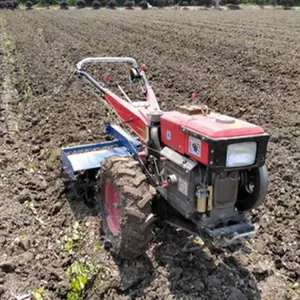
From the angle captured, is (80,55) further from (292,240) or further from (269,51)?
(292,240)

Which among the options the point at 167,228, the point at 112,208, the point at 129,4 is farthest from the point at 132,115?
the point at 129,4

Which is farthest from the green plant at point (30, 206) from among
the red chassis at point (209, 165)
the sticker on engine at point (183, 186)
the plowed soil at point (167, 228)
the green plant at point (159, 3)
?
the green plant at point (159, 3)

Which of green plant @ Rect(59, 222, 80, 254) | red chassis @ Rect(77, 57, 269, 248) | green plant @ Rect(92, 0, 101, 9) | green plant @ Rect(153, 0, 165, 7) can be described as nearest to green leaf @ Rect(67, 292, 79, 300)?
green plant @ Rect(59, 222, 80, 254)

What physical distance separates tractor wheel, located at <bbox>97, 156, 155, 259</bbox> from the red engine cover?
0.34 metres

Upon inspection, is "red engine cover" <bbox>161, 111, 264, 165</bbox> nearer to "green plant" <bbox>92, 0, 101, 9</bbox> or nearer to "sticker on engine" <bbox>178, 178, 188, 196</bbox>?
"sticker on engine" <bbox>178, 178, 188, 196</bbox>

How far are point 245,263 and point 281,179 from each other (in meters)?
1.42

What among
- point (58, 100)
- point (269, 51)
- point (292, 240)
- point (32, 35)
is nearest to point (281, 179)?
point (292, 240)

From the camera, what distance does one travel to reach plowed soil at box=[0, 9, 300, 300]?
3.19 metres

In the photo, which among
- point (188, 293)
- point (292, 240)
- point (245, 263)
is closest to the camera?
point (188, 293)

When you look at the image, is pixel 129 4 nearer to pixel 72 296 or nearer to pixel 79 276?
pixel 79 276

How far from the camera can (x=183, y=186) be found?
2.94 meters

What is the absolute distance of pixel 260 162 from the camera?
9.12ft

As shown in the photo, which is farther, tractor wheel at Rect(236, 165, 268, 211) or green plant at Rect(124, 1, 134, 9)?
green plant at Rect(124, 1, 134, 9)

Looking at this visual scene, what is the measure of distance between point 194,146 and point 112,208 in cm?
113
